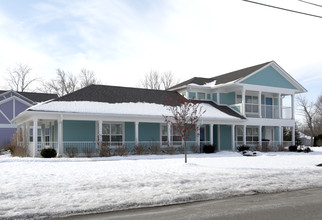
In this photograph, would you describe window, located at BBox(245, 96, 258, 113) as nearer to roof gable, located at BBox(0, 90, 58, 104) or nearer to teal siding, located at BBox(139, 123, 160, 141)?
teal siding, located at BBox(139, 123, 160, 141)

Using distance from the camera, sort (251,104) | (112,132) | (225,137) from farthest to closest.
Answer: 1. (251,104)
2. (225,137)
3. (112,132)

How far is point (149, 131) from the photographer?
25453 mm

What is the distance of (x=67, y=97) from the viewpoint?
933 inches

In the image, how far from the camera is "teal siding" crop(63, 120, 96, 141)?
22552 mm

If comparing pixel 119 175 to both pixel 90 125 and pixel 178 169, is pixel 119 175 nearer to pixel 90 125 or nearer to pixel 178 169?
pixel 178 169

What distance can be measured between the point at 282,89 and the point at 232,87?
4.75 metres

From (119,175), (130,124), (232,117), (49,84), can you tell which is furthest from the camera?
(49,84)

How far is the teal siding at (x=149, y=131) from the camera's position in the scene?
82.6ft

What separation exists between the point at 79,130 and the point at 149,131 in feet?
16.9

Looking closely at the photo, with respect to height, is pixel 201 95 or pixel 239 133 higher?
pixel 201 95

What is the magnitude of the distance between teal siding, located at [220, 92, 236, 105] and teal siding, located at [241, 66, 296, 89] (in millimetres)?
2218

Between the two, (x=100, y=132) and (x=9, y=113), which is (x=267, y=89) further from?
(x=9, y=113)

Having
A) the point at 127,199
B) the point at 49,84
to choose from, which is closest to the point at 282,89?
the point at 127,199

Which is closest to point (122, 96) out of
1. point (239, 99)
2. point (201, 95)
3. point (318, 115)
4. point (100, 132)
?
point (100, 132)
